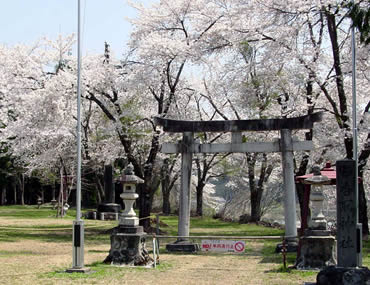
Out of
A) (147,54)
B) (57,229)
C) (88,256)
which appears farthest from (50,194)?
(88,256)

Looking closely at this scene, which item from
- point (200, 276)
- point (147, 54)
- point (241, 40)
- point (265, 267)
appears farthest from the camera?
point (147, 54)

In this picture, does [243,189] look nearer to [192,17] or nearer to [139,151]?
[139,151]

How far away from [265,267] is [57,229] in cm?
1476

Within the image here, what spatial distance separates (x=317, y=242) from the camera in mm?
14062

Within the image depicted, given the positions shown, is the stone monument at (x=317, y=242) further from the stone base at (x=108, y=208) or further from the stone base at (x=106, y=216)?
the stone base at (x=108, y=208)

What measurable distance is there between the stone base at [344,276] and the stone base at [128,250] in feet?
18.7

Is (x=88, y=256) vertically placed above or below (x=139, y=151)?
below

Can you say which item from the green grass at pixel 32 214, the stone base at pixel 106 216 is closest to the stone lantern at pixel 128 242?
the stone base at pixel 106 216

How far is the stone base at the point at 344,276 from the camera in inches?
384

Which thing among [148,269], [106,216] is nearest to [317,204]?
[148,269]

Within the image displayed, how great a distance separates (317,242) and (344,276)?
14.1 ft

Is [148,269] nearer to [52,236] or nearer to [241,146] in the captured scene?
[241,146]

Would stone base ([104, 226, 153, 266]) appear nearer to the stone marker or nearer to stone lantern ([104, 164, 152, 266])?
stone lantern ([104, 164, 152, 266])

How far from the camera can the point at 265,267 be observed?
1473 cm
